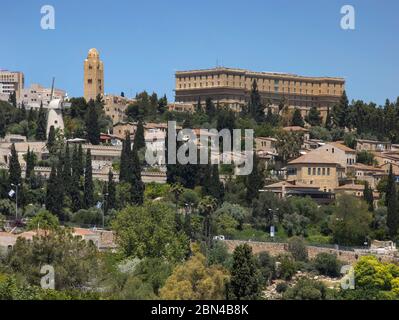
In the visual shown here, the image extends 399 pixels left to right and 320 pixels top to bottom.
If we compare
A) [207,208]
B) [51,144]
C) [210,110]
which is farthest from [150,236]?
[210,110]

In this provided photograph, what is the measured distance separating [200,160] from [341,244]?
1306cm

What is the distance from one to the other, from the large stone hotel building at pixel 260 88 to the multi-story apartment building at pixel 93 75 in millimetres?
7586

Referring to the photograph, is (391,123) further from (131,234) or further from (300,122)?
(131,234)

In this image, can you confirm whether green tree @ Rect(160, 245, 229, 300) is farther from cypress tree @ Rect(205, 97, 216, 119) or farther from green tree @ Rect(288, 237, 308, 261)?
cypress tree @ Rect(205, 97, 216, 119)

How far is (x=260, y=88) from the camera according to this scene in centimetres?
10119

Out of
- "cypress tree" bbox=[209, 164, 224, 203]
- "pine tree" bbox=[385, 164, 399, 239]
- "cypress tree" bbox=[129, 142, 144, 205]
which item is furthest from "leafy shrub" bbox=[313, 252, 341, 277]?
"cypress tree" bbox=[129, 142, 144, 205]

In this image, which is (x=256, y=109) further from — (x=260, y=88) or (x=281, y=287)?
(x=281, y=287)

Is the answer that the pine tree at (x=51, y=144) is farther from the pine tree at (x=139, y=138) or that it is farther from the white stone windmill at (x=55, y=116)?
the white stone windmill at (x=55, y=116)

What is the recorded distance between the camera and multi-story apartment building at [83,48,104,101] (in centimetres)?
9856

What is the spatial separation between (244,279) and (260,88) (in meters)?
65.6

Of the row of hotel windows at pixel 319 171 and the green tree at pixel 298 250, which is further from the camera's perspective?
the row of hotel windows at pixel 319 171

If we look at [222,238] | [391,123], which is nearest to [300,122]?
[391,123]

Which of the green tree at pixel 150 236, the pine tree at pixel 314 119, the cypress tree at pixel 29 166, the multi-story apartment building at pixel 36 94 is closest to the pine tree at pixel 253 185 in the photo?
the cypress tree at pixel 29 166

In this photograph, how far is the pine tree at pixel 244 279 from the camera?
3528 cm
